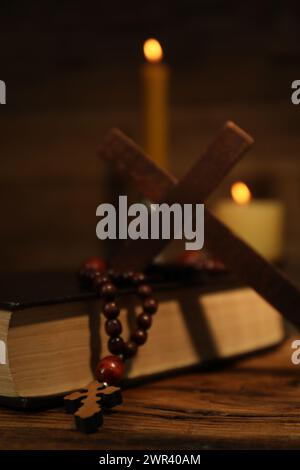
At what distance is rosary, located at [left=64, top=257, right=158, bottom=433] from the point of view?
679mm

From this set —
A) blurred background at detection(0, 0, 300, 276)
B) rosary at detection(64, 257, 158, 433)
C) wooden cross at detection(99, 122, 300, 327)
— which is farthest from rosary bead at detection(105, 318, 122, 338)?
blurred background at detection(0, 0, 300, 276)

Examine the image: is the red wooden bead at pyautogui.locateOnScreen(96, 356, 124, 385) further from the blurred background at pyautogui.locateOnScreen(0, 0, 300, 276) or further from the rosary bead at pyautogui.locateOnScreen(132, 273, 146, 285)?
the blurred background at pyautogui.locateOnScreen(0, 0, 300, 276)

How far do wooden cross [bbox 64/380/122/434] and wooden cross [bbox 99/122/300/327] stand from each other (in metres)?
0.19

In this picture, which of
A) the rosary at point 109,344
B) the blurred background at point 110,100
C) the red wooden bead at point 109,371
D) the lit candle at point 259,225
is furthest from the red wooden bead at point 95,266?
the blurred background at point 110,100

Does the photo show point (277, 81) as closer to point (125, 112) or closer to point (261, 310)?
point (125, 112)

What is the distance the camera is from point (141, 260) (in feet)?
2.87

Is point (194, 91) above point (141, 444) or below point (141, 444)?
above

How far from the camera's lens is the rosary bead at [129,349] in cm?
80

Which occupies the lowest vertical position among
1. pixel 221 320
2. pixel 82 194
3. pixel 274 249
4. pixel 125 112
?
pixel 221 320

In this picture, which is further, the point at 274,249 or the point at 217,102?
the point at 217,102
